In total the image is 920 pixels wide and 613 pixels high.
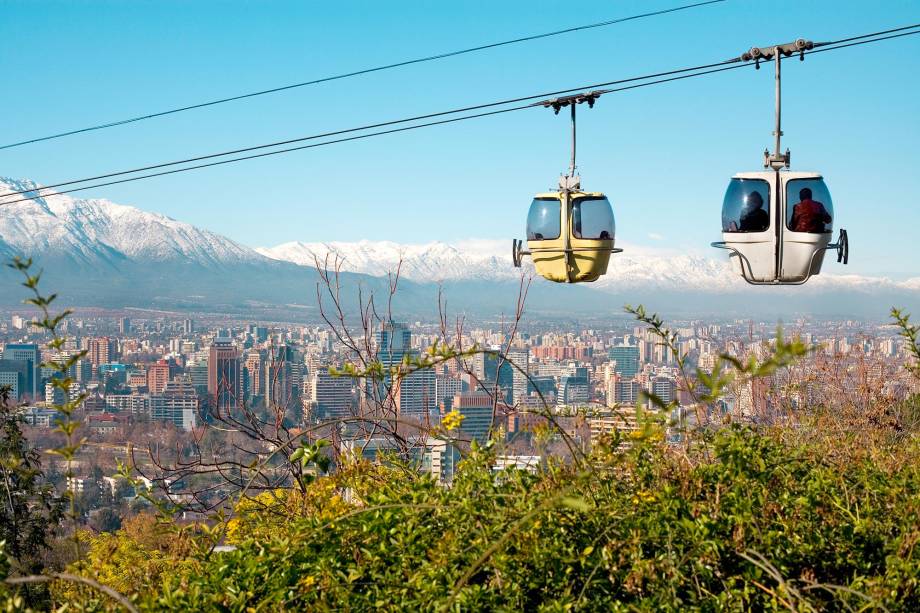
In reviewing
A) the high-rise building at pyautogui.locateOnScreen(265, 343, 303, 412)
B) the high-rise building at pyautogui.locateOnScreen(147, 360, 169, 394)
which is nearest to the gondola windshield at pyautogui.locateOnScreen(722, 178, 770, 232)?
the high-rise building at pyautogui.locateOnScreen(265, 343, 303, 412)

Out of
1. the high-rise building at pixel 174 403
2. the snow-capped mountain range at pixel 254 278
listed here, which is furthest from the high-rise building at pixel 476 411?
the snow-capped mountain range at pixel 254 278

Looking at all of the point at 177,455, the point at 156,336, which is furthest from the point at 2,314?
the point at 177,455

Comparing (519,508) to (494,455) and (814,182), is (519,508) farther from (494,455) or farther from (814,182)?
(814,182)

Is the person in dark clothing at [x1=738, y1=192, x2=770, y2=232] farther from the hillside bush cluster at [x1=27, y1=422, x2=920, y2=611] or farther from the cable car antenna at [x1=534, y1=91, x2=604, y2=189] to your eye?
the hillside bush cluster at [x1=27, y1=422, x2=920, y2=611]

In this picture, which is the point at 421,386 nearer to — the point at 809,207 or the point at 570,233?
the point at 570,233

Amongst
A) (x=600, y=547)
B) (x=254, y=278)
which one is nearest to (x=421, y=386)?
(x=600, y=547)

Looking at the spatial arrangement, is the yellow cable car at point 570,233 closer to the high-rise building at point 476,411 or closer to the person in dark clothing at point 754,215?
the person in dark clothing at point 754,215
